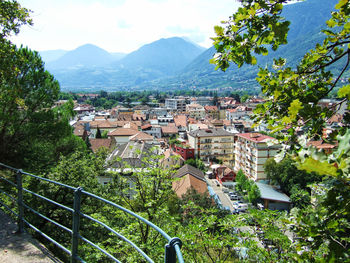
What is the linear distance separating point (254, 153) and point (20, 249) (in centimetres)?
3435

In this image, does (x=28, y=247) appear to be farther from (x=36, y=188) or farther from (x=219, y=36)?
(x=36, y=188)

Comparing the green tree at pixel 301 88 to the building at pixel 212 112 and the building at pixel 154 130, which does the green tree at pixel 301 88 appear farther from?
the building at pixel 212 112

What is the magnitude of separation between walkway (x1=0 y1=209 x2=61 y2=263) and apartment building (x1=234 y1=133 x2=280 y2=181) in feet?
104

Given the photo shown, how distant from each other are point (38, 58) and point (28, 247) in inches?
408

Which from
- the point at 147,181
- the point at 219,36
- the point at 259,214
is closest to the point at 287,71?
the point at 219,36

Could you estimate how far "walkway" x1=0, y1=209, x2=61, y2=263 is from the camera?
3.17 m

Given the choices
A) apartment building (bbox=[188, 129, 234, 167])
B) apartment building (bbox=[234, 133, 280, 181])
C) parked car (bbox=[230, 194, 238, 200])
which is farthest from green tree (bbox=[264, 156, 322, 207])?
apartment building (bbox=[188, 129, 234, 167])

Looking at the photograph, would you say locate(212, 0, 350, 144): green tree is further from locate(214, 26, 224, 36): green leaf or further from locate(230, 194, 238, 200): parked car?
locate(230, 194, 238, 200): parked car

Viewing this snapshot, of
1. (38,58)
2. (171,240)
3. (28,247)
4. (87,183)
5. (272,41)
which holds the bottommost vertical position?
(87,183)

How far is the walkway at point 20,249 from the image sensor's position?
3168mm

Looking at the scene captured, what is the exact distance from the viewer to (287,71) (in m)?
2.37

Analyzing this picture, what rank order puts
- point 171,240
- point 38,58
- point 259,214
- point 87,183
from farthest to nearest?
point 38,58 → point 87,183 → point 259,214 → point 171,240

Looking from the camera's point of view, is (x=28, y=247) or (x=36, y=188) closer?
(x=28, y=247)

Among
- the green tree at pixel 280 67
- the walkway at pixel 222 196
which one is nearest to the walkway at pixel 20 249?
the green tree at pixel 280 67
